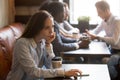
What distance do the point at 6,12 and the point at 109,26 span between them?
1.42 m

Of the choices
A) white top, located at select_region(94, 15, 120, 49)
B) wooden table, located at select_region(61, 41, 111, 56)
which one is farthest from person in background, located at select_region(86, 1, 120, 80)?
wooden table, located at select_region(61, 41, 111, 56)

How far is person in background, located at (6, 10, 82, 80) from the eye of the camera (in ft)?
6.49

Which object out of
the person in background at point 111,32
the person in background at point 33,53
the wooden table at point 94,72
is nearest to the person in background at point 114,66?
the person in background at point 111,32

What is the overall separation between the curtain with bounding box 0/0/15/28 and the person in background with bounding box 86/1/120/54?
112 centimetres

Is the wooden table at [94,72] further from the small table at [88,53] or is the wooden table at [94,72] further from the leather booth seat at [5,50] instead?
the leather booth seat at [5,50]

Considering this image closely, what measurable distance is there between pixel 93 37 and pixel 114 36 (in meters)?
0.26

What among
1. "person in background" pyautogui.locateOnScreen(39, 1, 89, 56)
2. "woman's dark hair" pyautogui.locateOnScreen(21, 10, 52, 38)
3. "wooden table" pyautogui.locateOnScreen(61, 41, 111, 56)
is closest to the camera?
"woman's dark hair" pyautogui.locateOnScreen(21, 10, 52, 38)

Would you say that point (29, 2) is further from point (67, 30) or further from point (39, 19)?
point (39, 19)

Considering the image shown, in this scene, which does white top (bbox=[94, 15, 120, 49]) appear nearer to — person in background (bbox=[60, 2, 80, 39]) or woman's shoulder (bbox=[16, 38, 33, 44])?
person in background (bbox=[60, 2, 80, 39])

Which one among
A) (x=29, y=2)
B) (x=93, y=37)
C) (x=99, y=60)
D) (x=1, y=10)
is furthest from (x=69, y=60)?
(x=29, y=2)

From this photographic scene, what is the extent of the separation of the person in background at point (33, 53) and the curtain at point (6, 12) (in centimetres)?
143

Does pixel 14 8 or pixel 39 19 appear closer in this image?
pixel 39 19

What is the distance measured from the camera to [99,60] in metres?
3.16

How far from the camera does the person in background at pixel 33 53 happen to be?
1.98 m
